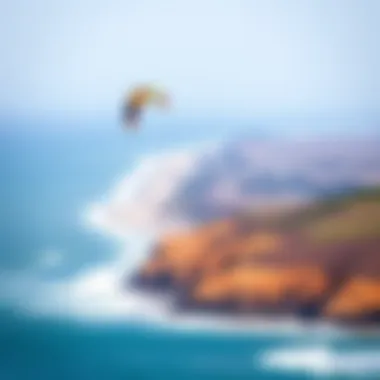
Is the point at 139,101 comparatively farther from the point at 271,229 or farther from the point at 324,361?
the point at 324,361

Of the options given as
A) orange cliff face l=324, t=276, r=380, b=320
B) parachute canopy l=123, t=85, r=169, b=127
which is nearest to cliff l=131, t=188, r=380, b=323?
orange cliff face l=324, t=276, r=380, b=320

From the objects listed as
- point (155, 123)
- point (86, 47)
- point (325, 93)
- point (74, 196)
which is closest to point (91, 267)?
point (74, 196)

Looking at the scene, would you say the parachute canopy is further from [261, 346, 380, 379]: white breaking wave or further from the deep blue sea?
[261, 346, 380, 379]: white breaking wave

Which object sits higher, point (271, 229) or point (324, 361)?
point (271, 229)

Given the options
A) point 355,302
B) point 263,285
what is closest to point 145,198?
point 263,285

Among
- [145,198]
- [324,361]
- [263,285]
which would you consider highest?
[145,198]
